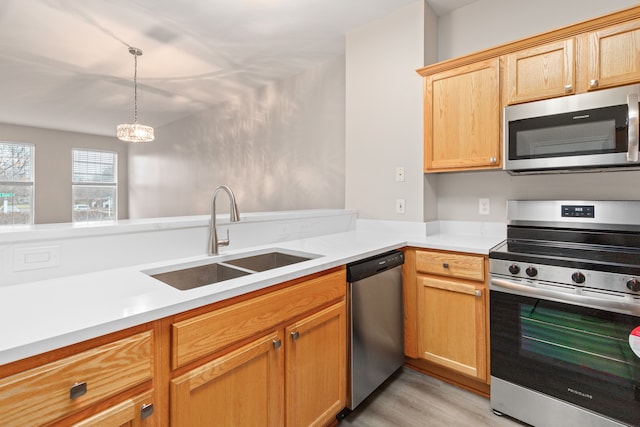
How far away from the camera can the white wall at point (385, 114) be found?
239 centimetres

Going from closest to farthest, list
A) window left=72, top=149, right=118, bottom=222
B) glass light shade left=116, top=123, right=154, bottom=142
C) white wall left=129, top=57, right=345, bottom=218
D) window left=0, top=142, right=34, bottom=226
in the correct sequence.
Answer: white wall left=129, top=57, right=345, bottom=218 < glass light shade left=116, top=123, right=154, bottom=142 < window left=0, top=142, right=34, bottom=226 < window left=72, top=149, right=118, bottom=222

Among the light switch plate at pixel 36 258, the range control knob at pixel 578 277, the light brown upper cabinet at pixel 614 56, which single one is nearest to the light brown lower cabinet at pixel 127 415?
the light switch plate at pixel 36 258

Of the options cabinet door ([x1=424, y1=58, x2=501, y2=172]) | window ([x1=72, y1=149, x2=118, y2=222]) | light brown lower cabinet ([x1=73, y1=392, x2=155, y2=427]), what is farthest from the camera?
window ([x1=72, y1=149, x2=118, y2=222])

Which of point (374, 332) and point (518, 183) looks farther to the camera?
point (518, 183)

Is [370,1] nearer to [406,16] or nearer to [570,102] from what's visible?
[406,16]

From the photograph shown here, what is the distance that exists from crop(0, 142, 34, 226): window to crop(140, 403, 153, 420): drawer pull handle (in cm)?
749

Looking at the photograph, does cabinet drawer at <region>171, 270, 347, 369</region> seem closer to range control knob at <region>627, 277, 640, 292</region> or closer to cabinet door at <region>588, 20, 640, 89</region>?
range control knob at <region>627, 277, 640, 292</region>

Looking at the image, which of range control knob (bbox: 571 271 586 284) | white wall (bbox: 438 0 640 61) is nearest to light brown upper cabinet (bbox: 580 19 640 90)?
white wall (bbox: 438 0 640 61)

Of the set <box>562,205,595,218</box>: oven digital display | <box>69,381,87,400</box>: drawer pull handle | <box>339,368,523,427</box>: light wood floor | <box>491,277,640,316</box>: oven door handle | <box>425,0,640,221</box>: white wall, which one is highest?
<box>425,0,640,221</box>: white wall

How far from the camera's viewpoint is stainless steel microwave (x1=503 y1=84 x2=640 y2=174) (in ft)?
5.16

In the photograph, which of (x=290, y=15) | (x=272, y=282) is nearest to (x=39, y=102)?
(x=290, y=15)

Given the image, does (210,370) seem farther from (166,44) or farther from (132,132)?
(132,132)

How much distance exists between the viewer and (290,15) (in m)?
2.54

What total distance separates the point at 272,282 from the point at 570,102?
179 cm
